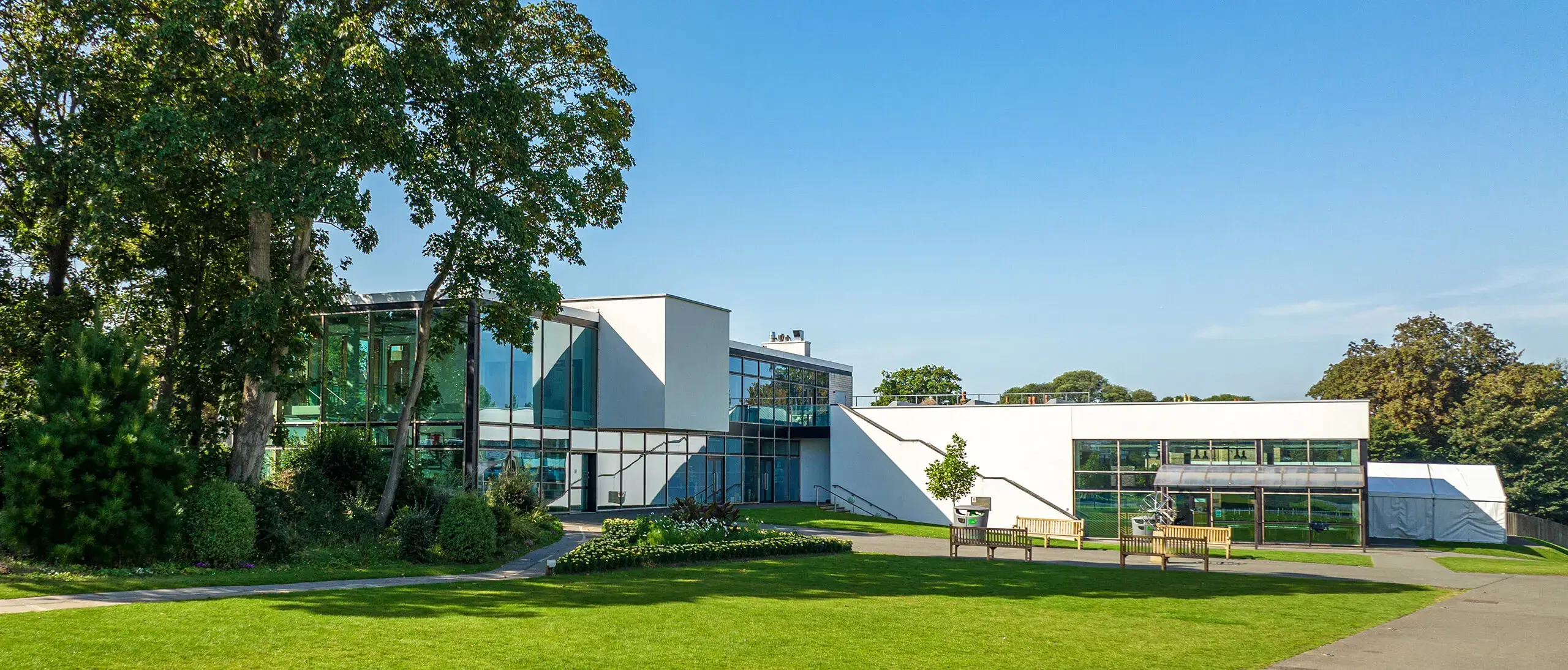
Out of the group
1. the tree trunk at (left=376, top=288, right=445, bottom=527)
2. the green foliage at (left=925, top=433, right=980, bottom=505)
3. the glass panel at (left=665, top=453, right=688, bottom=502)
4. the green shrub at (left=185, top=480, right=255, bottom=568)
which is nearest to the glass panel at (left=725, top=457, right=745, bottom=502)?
the glass panel at (left=665, top=453, right=688, bottom=502)

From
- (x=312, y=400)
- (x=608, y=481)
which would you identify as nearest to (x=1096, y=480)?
(x=608, y=481)

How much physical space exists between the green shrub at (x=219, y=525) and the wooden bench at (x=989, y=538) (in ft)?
42.5

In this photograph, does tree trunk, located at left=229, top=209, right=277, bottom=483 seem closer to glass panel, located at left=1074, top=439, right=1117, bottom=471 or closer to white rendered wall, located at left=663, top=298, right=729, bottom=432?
white rendered wall, located at left=663, top=298, right=729, bottom=432

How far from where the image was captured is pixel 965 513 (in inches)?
1406

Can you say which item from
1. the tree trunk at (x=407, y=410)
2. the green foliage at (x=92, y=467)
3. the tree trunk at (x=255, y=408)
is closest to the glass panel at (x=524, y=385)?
the tree trunk at (x=407, y=410)

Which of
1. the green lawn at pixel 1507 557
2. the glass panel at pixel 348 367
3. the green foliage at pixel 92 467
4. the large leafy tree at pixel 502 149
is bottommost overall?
the green lawn at pixel 1507 557

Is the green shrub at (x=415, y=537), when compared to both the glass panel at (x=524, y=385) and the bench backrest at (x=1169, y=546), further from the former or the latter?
the bench backrest at (x=1169, y=546)

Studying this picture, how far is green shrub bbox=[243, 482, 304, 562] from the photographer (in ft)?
57.9

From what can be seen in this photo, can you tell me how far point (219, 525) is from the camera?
1645 cm

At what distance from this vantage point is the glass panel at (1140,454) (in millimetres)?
33031

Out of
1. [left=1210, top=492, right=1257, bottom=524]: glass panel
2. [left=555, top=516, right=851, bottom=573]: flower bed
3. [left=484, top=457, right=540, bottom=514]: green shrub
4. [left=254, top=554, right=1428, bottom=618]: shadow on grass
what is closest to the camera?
[left=254, top=554, right=1428, bottom=618]: shadow on grass

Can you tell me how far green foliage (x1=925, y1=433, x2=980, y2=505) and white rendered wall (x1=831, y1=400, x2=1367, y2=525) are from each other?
3.31 metres

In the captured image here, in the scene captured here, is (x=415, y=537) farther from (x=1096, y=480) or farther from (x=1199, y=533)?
(x=1096, y=480)

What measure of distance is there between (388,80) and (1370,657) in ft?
51.8
